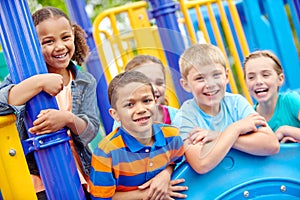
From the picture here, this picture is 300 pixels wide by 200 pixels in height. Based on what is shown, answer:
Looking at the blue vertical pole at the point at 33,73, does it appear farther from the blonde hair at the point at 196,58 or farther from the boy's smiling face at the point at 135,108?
the blonde hair at the point at 196,58

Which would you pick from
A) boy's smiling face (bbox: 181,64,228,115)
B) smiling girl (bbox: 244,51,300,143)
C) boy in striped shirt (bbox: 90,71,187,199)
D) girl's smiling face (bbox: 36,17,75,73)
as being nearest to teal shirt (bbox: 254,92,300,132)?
smiling girl (bbox: 244,51,300,143)

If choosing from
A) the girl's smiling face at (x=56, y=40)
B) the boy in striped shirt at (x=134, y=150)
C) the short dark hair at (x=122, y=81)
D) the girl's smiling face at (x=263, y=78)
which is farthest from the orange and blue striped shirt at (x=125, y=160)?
the girl's smiling face at (x=263, y=78)

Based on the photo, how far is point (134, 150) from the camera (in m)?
2.04

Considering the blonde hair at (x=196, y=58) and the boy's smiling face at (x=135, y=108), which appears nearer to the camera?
the boy's smiling face at (x=135, y=108)

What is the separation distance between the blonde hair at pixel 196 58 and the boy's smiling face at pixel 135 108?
0.25m

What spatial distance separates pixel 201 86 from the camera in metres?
2.18

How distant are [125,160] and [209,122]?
412mm

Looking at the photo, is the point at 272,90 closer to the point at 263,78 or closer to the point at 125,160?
the point at 263,78

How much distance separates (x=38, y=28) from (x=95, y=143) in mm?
571

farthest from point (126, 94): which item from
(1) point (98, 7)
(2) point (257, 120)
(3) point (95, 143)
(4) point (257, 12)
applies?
(1) point (98, 7)

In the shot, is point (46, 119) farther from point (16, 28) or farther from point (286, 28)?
point (286, 28)

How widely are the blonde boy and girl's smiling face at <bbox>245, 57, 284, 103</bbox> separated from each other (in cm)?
45

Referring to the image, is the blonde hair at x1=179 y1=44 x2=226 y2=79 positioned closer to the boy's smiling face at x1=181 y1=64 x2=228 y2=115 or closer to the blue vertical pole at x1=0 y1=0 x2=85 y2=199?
the boy's smiling face at x1=181 y1=64 x2=228 y2=115

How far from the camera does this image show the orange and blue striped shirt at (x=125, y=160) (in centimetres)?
204
